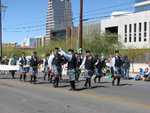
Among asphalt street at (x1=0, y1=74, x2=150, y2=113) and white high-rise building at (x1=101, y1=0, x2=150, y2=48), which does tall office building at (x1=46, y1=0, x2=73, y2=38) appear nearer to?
white high-rise building at (x1=101, y1=0, x2=150, y2=48)

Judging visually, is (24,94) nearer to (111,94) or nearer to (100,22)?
(111,94)

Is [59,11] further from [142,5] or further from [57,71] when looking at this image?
[142,5]

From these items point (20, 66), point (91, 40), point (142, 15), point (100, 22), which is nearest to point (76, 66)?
point (20, 66)

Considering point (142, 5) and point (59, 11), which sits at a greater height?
point (142, 5)

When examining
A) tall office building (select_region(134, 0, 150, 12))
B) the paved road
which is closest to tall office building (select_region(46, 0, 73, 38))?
tall office building (select_region(134, 0, 150, 12))

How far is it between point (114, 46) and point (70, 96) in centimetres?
6369

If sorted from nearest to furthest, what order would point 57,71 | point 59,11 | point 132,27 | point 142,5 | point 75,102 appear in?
point 75,102 → point 57,71 → point 59,11 → point 132,27 → point 142,5

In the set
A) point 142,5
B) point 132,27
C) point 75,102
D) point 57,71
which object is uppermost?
point 142,5

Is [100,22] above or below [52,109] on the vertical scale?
above

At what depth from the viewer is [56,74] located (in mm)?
23828

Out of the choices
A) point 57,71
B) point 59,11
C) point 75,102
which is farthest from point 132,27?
point 75,102

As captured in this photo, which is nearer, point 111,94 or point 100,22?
point 111,94

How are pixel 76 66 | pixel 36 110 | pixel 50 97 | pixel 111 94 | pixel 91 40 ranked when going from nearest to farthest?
pixel 36 110
pixel 50 97
pixel 111 94
pixel 76 66
pixel 91 40

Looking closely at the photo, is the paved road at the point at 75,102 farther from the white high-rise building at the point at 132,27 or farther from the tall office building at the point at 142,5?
the tall office building at the point at 142,5
